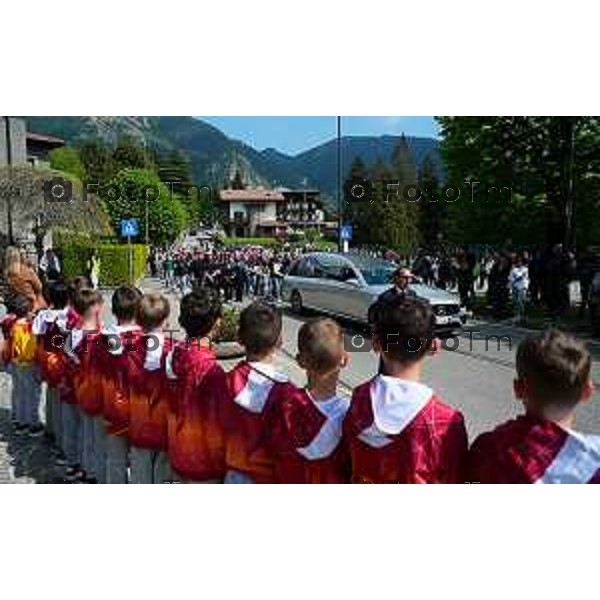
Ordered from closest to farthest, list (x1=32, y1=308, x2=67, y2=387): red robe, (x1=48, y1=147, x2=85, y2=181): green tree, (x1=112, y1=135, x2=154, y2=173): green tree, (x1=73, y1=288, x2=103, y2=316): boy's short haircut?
(x1=73, y1=288, x2=103, y2=316): boy's short haircut
(x1=32, y1=308, x2=67, y2=387): red robe
(x1=112, y1=135, x2=154, y2=173): green tree
(x1=48, y1=147, x2=85, y2=181): green tree

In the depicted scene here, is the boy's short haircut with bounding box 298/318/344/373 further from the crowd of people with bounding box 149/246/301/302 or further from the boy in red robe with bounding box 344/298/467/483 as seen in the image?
the crowd of people with bounding box 149/246/301/302

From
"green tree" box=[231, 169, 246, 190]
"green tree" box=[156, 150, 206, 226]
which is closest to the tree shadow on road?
"green tree" box=[156, 150, 206, 226]

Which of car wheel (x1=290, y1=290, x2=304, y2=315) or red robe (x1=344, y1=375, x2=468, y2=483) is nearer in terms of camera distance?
red robe (x1=344, y1=375, x2=468, y2=483)

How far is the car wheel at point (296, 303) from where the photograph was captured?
1573cm

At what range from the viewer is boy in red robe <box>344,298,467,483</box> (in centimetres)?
287

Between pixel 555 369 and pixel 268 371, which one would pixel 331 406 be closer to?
pixel 268 371

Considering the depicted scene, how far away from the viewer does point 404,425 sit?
113 inches

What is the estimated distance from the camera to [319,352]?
315 centimetres

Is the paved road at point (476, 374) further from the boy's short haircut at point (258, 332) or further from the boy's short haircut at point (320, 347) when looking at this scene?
the boy's short haircut at point (320, 347)

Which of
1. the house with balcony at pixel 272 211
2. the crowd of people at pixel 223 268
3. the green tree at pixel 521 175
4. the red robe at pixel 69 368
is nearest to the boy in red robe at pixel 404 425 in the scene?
the red robe at pixel 69 368

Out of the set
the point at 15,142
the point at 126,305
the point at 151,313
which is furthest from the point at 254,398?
the point at 15,142

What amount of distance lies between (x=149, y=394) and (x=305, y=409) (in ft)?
4.54

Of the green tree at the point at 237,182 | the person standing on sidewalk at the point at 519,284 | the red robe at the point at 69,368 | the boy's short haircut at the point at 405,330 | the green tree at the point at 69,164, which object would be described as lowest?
the person standing on sidewalk at the point at 519,284

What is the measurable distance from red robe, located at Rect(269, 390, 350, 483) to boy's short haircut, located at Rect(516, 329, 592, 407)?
0.73 metres
